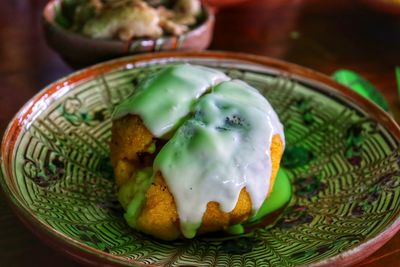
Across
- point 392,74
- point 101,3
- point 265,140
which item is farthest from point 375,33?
point 265,140

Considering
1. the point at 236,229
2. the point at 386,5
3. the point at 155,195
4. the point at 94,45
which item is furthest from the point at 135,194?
the point at 386,5

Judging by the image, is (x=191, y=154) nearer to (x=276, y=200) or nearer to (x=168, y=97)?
(x=168, y=97)

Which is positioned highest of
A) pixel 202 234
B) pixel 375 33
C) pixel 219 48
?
pixel 202 234

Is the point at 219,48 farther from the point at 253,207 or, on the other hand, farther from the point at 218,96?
the point at 253,207

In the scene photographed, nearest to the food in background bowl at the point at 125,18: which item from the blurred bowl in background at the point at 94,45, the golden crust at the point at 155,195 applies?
the blurred bowl in background at the point at 94,45

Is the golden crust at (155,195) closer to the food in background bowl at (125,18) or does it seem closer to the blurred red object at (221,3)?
the food in background bowl at (125,18)

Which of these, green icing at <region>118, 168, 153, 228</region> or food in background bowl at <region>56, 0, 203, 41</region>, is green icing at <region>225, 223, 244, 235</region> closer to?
green icing at <region>118, 168, 153, 228</region>
